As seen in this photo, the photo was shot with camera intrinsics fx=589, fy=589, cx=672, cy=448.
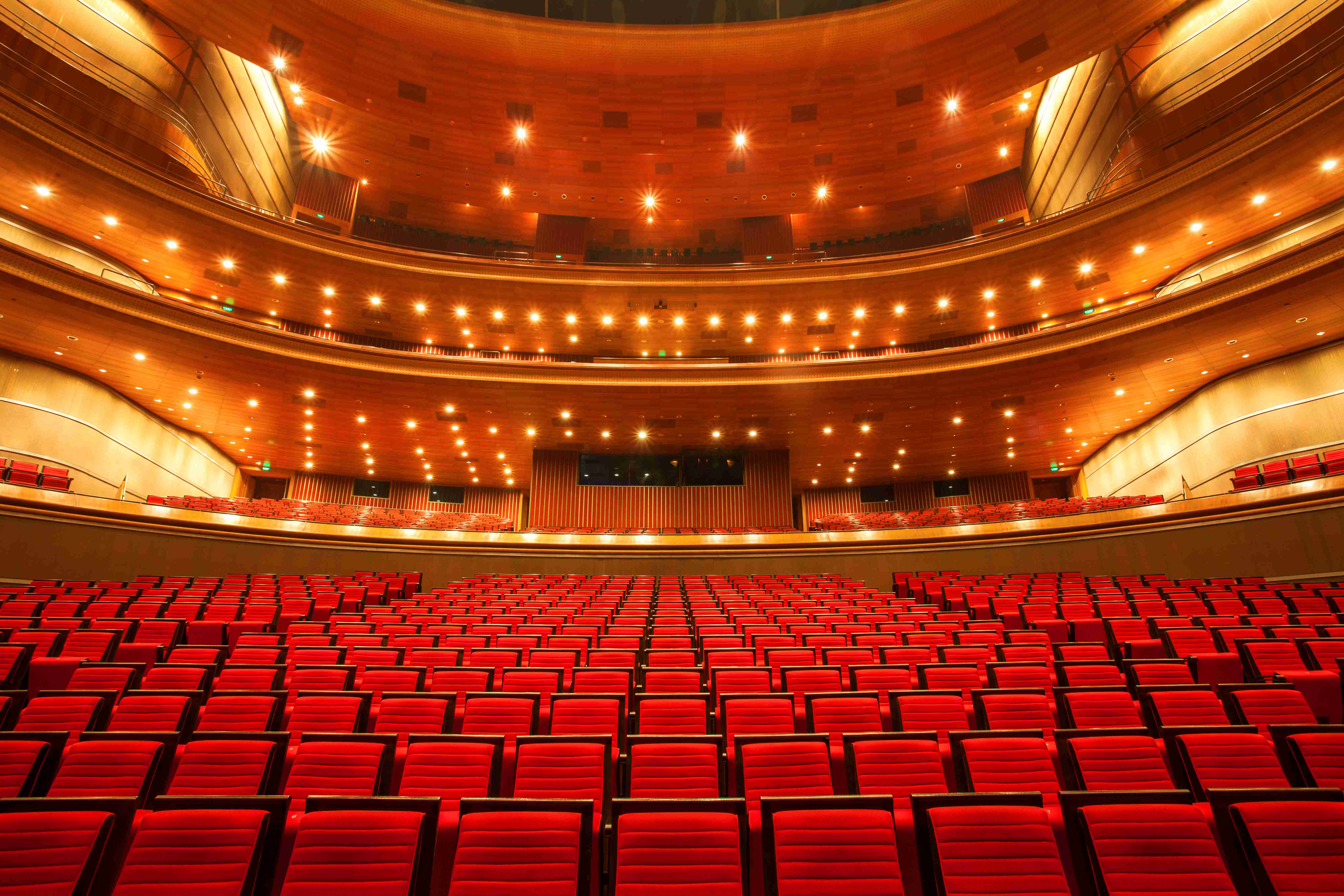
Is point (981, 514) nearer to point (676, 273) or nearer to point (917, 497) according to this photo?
point (917, 497)

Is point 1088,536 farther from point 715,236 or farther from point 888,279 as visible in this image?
point 715,236

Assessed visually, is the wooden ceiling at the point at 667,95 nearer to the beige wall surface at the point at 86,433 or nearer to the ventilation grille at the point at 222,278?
the ventilation grille at the point at 222,278

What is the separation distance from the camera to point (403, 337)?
1473cm

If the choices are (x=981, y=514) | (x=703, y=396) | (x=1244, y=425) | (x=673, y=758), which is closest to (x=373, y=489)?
(x=703, y=396)

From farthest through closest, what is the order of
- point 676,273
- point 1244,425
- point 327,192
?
1. point 327,192
2. point 676,273
3. point 1244,425

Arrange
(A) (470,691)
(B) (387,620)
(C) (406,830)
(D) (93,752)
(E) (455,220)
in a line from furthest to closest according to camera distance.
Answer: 1. (E) (455,220)
2. (B) (387,620)
3. (A) (470,691)
4. (D) (93,752)
5. (C) (406,830)

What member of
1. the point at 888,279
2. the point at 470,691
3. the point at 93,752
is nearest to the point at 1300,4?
the point at 888,279

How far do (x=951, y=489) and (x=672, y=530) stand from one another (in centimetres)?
942

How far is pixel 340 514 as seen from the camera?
13.3 m

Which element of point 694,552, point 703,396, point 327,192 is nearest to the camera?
point 694,552

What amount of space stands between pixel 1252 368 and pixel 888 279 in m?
6.88

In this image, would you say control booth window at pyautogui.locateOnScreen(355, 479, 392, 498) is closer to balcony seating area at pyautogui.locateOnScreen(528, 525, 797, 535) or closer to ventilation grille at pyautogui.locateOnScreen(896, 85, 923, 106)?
balcony seating area at pyautogui.locateOnScreen(528, 525, 797, 535)

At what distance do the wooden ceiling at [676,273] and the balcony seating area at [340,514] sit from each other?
4.41 m

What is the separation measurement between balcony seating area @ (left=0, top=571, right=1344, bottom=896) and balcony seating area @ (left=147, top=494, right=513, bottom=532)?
6.72m
